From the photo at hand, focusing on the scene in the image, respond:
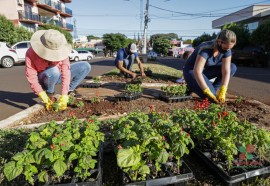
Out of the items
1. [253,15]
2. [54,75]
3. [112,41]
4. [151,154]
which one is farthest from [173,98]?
[112,41]

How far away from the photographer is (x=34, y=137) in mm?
1853

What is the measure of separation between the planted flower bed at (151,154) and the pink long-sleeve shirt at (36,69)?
2.15 meters

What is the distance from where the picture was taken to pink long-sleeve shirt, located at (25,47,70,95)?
372cm

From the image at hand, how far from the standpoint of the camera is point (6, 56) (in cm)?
1480

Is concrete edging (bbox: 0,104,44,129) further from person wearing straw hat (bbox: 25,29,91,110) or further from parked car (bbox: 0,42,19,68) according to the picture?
parked car (bbox: 0,42,19,68)

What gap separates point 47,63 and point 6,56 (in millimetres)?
12892

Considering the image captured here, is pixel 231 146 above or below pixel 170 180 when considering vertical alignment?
above

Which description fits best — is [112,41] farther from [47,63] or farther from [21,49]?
[47,63]

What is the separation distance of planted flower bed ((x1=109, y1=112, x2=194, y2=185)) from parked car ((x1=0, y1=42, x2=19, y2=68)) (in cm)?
1506

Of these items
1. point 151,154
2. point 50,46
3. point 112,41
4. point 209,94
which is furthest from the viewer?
point 112,41

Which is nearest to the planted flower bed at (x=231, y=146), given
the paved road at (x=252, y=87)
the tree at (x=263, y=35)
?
the paved road at (x=252, y=87)

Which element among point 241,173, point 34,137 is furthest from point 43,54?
point 241,173

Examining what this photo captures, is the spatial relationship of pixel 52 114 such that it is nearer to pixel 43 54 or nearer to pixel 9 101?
pixel 43 54

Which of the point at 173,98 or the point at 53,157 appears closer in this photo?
the point at 53,157
